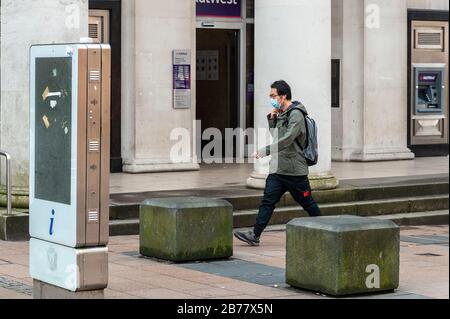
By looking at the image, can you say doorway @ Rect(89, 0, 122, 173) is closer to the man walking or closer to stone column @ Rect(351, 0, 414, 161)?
stone column @ Rect(351, 0, 414, 161)

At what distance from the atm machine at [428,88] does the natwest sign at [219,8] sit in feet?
11.7

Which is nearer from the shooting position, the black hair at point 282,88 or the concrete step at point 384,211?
the black hair at point 282,88

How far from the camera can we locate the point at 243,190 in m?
15.6

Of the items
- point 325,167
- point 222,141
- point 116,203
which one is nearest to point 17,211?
point 116,203

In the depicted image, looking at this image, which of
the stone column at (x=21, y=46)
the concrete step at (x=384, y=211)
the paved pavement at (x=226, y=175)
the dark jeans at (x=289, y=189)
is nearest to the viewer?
the dark jeans at (x=289, y=189)

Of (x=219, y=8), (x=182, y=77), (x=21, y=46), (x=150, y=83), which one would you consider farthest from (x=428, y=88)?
(x=21, y=46)

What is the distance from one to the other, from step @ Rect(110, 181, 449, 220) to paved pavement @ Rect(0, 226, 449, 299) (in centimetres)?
67

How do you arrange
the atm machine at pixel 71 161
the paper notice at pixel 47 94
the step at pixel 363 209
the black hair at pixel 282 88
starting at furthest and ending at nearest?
the step at pixel 363 209 → the black hair at pixel 282 88 → the paper notice at pixel 47 94 → the atm machine at pixel 71 161

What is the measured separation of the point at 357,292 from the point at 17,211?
17.6 feet

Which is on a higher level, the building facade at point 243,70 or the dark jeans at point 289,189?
the building facade at point 243,70

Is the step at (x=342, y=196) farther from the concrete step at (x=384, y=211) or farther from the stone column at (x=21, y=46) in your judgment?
the stone column at (x=21, y=46)

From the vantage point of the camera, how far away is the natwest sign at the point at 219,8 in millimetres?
20094

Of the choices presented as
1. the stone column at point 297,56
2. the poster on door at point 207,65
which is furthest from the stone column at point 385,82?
the stone column at point 297,56

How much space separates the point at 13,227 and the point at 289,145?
3456 mm
